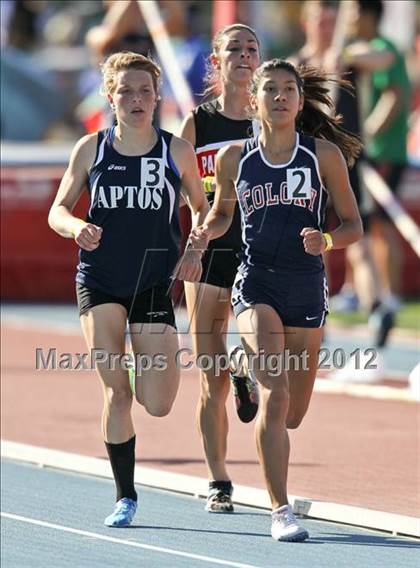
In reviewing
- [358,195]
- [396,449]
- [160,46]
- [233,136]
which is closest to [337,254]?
[160,46]

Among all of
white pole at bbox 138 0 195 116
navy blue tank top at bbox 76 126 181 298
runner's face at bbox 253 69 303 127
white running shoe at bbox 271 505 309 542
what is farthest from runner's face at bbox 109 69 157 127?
white pole at bbox 138 0 195 116

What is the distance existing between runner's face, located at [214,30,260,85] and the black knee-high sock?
1.96m

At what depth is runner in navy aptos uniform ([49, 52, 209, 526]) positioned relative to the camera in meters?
8.09

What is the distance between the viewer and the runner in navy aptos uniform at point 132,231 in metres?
8.09

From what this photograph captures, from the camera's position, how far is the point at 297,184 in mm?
7898

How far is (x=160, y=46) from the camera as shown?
16078 millimetres

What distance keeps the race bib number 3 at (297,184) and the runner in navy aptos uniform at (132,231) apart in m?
0.56

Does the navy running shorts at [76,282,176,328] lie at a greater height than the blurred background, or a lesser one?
lesser

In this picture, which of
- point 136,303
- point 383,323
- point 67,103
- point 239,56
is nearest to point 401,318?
point 383,323

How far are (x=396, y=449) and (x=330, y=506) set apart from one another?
2.07 meters

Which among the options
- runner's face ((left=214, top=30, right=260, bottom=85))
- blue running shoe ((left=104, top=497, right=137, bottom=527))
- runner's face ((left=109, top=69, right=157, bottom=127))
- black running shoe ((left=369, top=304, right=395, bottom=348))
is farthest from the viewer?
black running shoe ((left=369, top=304, right=395, bottom=348))

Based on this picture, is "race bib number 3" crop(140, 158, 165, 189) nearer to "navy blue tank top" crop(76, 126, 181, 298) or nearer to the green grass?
"navy blue tank top" crop(76, 126, 181, 298)

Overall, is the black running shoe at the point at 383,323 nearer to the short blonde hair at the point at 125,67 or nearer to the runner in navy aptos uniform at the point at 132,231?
the runner in navy aptos uniform at the point at 132,231

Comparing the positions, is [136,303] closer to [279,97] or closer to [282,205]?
[282,205]
